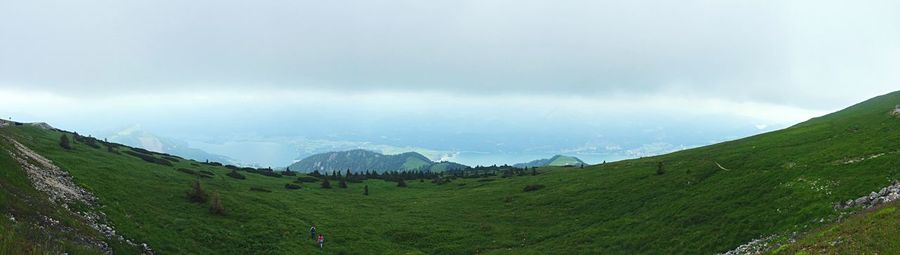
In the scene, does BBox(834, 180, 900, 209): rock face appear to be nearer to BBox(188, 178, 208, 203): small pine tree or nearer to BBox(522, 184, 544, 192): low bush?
BBox(522, 184, 544, 192): low bush

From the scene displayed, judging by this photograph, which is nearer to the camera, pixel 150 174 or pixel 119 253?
pixel 119 253

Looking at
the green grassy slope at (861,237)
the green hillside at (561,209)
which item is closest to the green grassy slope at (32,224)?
the green hillside at (561,209)

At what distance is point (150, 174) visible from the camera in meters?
62.7

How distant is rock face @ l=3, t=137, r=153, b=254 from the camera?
1258 inches

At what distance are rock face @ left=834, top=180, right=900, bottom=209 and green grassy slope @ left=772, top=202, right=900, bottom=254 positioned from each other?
2.92 m

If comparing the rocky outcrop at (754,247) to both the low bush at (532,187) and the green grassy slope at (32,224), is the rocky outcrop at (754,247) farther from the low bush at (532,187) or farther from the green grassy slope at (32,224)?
the low bush at (532,187)

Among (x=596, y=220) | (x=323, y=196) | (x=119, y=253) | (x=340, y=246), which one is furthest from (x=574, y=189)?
(x=119, y=253)

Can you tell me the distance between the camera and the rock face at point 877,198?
28.0 m

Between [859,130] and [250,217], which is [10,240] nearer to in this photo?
[250,217]

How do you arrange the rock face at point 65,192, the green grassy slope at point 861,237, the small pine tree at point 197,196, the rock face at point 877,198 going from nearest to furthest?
the green grassy slope at point 861,237
the rock face at point 877,198
the rock face at point 65,192
the small pine tree at point 197,196

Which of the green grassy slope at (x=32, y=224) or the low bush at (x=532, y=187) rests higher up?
the green grassy slope at (x=32, y=224)

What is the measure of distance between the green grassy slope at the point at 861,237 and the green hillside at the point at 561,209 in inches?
196

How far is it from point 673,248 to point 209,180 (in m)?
67.4

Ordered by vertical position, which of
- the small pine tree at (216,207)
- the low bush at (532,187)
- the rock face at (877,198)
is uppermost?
the rock face at (877,198)
